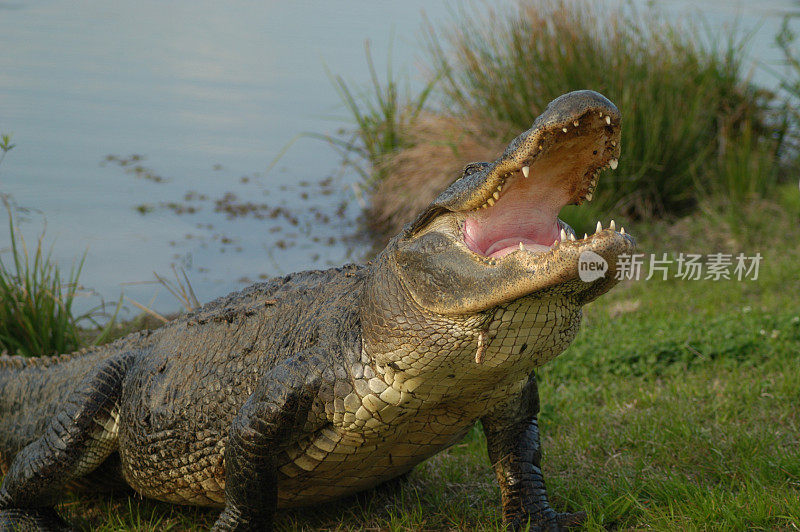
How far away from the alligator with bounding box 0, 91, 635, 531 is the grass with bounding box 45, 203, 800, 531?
220 millimetres

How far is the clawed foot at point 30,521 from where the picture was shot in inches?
141

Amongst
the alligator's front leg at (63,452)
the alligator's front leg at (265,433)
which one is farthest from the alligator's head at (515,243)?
the alligator's front leg at (63,452)

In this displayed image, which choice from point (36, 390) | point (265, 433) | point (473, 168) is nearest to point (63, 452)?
point (36, 390)

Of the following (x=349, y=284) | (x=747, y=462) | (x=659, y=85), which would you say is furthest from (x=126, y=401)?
(x=659, y=85)

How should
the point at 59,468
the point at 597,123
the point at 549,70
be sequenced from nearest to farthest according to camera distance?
1. the point at 597,123
2. the point at 59,468
3. the point at 549,70

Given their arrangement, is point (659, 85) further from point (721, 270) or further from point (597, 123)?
point (597, 123)

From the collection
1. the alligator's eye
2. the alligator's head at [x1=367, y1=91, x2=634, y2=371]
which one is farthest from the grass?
the alligator's eye

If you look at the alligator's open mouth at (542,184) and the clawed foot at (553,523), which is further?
the clawed foot at (553,523)

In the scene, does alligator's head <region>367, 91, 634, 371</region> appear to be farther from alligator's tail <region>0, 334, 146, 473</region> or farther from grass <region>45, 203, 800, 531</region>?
alligator's tail <region>0, 334, 146, 473</region>

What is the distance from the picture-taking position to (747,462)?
3.58 metres

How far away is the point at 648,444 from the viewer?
3932 mm

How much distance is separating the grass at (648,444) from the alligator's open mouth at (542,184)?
1.32 m

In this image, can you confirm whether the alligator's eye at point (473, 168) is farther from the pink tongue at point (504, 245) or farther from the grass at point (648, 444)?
the grass at point (648, 444)

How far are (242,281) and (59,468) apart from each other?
18.4ft
